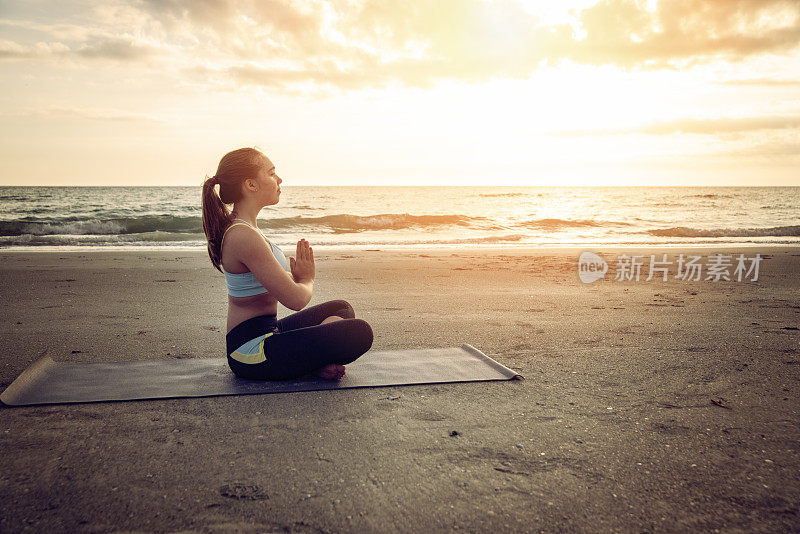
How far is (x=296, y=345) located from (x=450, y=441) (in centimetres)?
111

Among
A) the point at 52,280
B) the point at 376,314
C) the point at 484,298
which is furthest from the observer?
the point at 52,280

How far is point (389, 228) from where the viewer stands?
907 inches

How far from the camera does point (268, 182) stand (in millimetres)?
3092

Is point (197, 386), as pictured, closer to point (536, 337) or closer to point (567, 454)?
point (567, 454)

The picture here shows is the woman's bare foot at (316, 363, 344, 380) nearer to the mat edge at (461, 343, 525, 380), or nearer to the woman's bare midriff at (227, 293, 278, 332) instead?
the woman's bare midriff at (227, 293, 278, 332)

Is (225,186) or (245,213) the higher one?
(225,186)

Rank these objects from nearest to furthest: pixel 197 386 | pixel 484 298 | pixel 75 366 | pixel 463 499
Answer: pixel 463 499, pixel 197 386, pixel 75 366, pixel 484 298

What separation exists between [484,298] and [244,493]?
183 inches

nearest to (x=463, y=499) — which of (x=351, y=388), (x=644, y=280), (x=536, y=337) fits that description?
(x=351, y=388)

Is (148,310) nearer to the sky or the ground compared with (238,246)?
nearer to the ground
